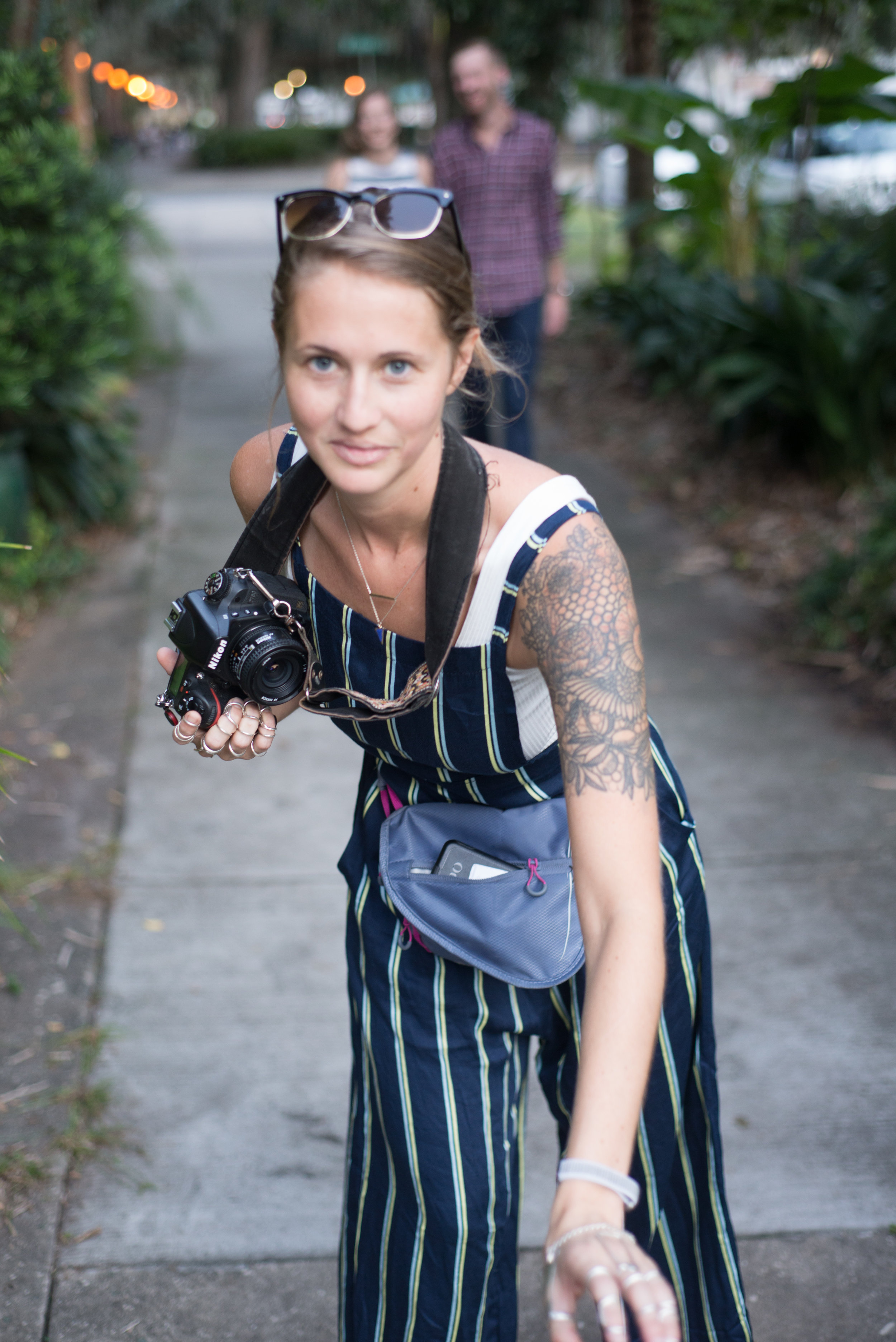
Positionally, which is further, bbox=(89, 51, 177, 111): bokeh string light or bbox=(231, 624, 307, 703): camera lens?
bbox=(89, 51, 177, 111): bokeh string light

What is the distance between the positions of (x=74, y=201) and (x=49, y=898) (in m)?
3.99

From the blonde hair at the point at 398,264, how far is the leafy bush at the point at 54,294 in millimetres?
4025

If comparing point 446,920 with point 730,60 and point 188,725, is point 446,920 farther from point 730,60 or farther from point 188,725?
point 730,60

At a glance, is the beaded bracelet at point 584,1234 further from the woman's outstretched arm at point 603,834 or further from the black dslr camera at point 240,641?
the black dslr camera at point 240,641

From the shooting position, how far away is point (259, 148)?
32750mm

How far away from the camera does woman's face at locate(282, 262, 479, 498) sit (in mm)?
1441

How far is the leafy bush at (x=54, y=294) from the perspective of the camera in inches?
210

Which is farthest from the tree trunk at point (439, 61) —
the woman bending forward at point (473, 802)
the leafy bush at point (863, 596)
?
the woman bending forward at point (473, 802)

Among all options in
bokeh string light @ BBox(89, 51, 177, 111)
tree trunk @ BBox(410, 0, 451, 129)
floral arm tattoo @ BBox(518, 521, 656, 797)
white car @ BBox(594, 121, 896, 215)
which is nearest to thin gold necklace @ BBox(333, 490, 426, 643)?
floral arm tattoo @ BBox(518, 521, 656, 797)

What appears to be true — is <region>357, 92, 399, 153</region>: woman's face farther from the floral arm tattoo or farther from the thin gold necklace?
the floral arm tattoo

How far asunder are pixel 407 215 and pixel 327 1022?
2137mm

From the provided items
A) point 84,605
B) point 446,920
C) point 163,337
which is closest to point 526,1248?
point 446,920

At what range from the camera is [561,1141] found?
2.01 meters

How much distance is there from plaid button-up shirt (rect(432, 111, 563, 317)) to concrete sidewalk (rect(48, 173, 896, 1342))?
196 cm
